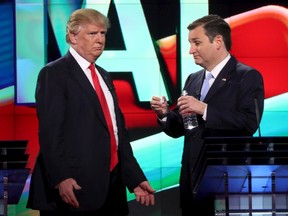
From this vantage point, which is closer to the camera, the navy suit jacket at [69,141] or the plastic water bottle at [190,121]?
the navy suit jacket at [69,141]

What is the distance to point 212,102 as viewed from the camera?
4430 mm

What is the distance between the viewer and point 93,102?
384cm

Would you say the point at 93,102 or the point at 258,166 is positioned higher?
the point at 93,102

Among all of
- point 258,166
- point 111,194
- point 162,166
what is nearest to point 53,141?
point 111,194

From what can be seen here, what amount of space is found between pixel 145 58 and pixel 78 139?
2.93 meters

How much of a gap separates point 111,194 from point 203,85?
3.29ft

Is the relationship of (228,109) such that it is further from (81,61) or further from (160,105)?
(81,61)

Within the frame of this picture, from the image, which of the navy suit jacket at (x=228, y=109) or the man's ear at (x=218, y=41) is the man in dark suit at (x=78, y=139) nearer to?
the navy suit jacket at (x=228, y=109)

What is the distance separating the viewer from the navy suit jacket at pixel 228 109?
432 centimetres

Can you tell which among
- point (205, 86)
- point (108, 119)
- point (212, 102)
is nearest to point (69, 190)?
point (108, 119)

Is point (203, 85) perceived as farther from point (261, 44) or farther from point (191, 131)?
point (261, 44)

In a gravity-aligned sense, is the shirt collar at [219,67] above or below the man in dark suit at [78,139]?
above

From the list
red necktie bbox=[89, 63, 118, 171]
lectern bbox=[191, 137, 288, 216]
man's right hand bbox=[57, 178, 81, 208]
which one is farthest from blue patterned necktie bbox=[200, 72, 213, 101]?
man's right hand bbox=[57, 178, 81, 208]

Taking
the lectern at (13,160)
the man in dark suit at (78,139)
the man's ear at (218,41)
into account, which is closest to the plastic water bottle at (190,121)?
the man's ear at (218,41)
